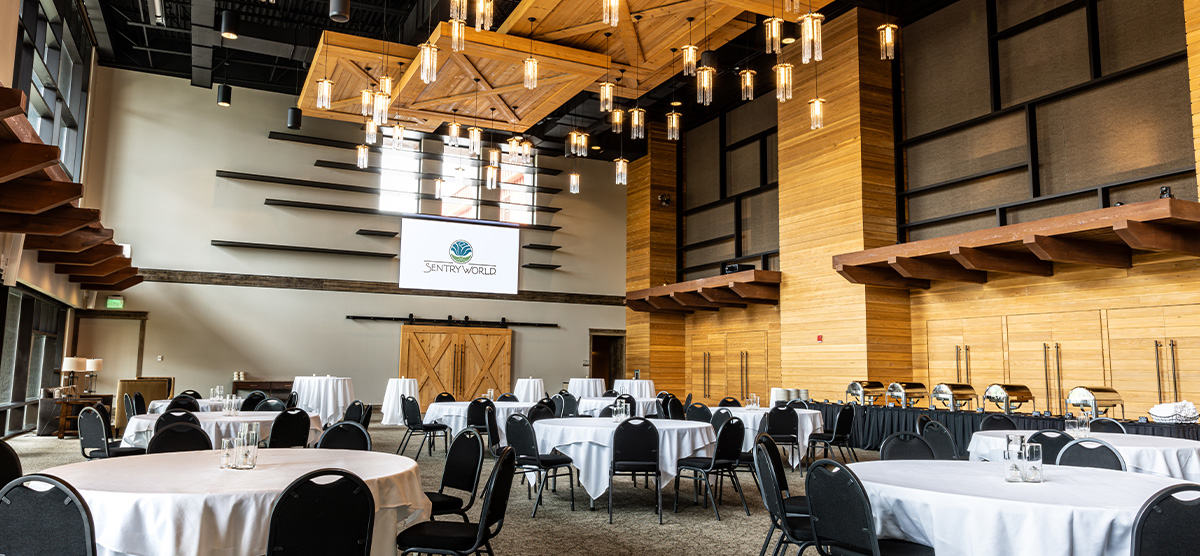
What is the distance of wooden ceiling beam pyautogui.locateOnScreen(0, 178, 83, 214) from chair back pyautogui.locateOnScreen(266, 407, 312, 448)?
2825 mm

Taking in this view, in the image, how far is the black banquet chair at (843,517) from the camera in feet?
10.3

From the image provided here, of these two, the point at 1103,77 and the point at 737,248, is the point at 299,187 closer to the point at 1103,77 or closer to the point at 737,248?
the point at 737,248

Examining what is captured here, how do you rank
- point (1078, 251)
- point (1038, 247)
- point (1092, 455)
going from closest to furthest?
point (1092, 455), point (1038, 247), point (1078, 251)

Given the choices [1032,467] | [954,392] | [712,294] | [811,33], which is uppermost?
[811,33]

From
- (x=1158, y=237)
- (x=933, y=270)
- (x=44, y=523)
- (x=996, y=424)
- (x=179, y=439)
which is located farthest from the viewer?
(x=933, y=270)

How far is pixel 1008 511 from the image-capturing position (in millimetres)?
2783

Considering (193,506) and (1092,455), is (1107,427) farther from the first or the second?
(193,506)

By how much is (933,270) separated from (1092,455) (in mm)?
6445

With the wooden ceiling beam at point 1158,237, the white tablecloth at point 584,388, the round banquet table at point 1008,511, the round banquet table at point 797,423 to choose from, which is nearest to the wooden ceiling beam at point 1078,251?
the wooden ceiling beam at point 1158,237

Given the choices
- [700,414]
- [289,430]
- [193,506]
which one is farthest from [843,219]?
[193,506]

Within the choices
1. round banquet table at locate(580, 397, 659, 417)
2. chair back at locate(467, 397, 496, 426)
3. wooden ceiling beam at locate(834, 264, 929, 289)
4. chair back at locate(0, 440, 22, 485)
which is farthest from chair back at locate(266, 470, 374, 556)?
wooden ceiling beam at locate(834, 264, 929, 289)

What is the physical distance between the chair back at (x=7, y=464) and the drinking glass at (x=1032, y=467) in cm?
475

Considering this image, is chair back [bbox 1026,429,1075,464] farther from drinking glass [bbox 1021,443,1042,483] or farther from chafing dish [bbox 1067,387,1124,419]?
chafing dish [bbox 1067,387,1124,419]

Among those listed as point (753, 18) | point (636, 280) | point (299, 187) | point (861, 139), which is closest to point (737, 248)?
point (636, 280)
